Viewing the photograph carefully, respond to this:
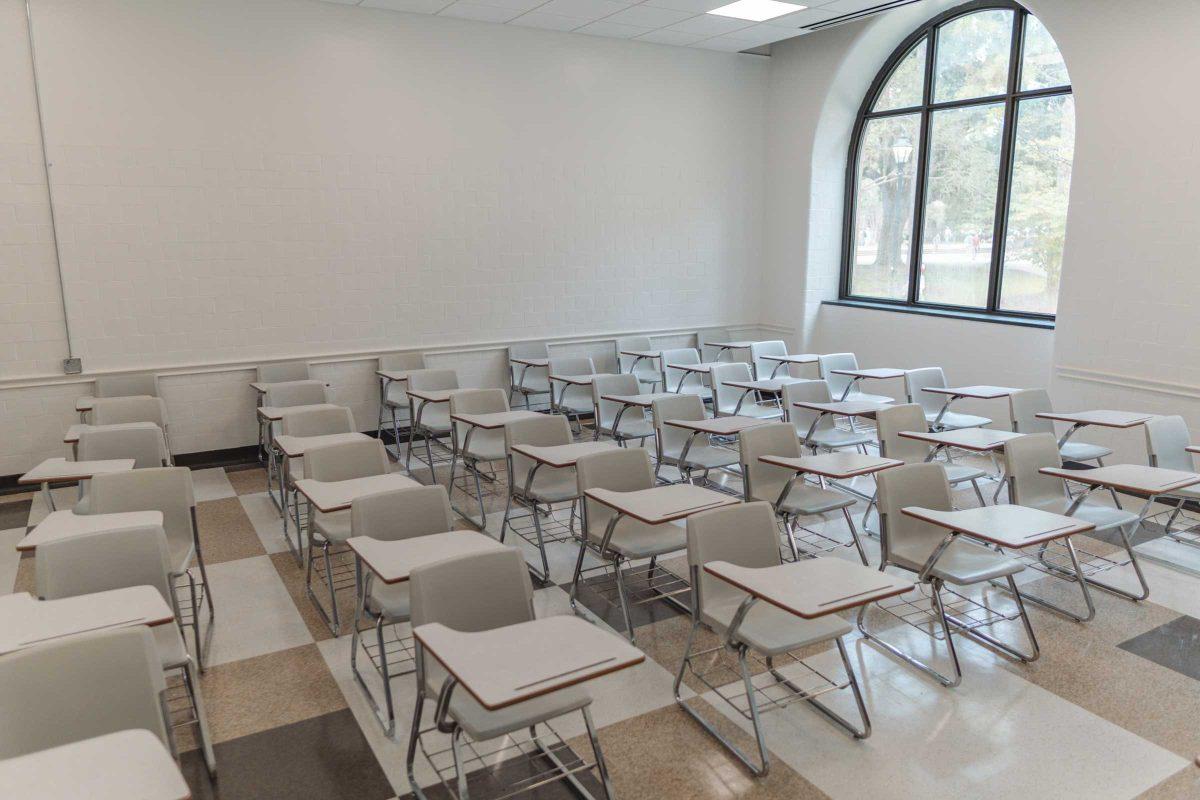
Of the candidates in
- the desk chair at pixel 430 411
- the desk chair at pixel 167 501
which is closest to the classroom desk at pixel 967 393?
the desk chair at pixel 430 411

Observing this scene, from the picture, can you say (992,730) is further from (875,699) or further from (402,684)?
(402,684)

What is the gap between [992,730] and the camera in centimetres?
312

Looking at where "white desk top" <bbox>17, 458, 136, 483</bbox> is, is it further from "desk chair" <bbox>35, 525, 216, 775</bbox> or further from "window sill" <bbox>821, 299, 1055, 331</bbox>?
"window sill" <bbox>821, 299, 1055, 331</bbox>

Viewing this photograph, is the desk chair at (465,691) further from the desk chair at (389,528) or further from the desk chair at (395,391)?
the desk chair at (395,391)

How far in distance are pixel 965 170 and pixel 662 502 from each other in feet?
19.0

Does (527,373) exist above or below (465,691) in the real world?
above

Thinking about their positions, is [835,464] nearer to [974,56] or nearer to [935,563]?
[935,563]

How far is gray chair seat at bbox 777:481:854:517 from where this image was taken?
435 cm

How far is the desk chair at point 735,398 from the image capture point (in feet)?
22.2

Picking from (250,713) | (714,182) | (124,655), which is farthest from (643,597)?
(714,182)

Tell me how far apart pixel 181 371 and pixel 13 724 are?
5.03 m

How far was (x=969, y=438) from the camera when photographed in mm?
4871

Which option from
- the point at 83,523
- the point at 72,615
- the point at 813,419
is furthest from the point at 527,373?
the point at 72,615

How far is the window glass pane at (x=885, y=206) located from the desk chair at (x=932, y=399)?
2.07m
